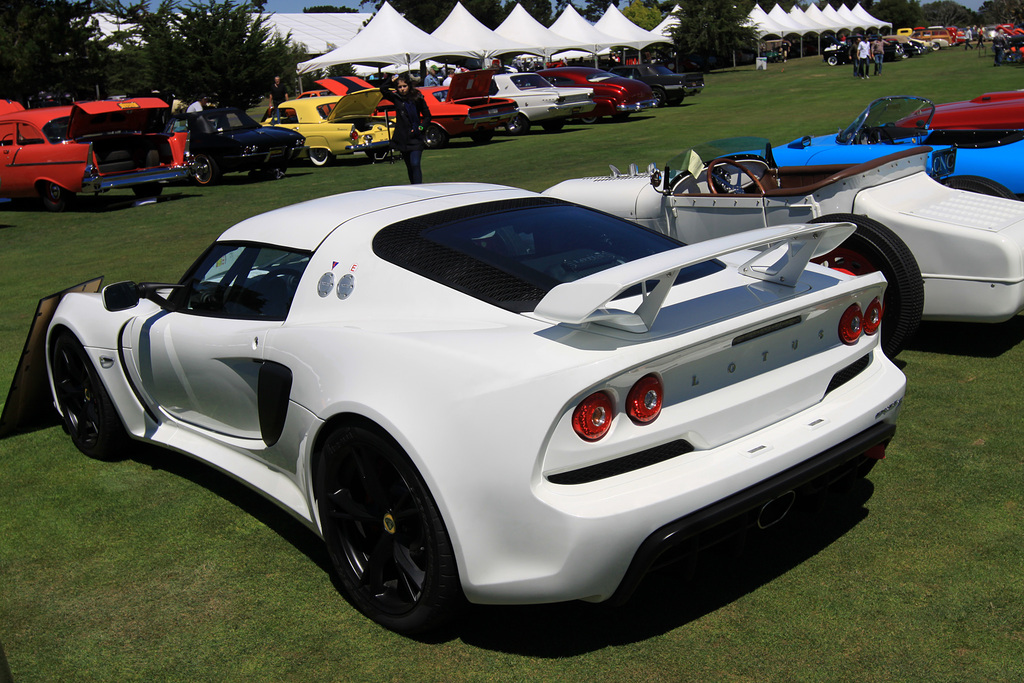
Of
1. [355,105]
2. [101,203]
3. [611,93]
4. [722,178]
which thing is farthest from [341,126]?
[722,178]

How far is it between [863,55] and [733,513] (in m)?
36.2

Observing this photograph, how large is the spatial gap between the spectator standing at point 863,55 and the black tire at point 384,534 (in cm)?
3574

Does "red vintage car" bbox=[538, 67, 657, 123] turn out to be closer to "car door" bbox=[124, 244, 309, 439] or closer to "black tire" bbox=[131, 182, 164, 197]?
"black tire" bbox=[131, 182, 164, 197]

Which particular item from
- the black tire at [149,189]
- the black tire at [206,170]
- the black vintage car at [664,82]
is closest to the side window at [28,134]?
the black tire at [149,189]

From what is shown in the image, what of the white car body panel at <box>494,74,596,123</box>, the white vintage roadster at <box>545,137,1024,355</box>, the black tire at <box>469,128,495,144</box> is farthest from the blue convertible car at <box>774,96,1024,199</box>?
the white car body panel at <box>494,74,596,123</box>

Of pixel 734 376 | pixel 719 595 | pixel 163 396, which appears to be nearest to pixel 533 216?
pixel 734 376

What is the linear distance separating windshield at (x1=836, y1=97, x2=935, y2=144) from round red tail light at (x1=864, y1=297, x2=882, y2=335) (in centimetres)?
431

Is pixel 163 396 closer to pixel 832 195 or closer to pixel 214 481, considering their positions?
pixel 214 481

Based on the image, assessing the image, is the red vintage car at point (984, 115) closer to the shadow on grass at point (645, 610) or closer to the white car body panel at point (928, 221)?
the white car body panel at point (928, 221)

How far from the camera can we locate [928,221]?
499 centimetres

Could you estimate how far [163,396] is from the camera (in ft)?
12.9

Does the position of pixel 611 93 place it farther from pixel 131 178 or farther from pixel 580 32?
pixel 131 178

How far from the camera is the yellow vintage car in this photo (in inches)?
734

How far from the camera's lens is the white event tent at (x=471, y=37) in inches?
1147
